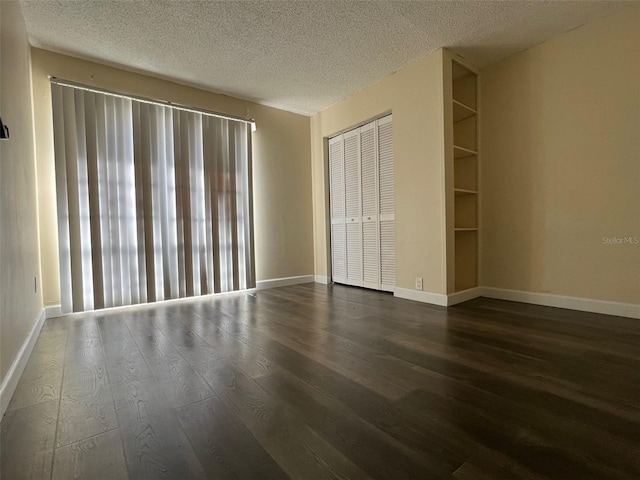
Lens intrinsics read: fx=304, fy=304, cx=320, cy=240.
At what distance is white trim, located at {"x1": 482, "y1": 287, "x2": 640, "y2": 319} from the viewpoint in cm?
263

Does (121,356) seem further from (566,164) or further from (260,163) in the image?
(566,164)

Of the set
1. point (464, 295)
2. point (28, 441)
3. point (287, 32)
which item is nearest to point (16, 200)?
point (28, 441)

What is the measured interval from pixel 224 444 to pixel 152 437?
30 cm

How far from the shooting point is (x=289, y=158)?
4.76 m

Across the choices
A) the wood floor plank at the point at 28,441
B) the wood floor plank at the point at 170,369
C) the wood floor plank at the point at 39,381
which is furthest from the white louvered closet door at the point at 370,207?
the wood floor plank at the point at 28,441

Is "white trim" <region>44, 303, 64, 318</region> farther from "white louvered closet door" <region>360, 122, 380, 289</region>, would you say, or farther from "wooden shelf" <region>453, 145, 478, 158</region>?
"wooden shelf" <region>453, 145, 478, 158</region>

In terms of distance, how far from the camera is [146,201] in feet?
11.3

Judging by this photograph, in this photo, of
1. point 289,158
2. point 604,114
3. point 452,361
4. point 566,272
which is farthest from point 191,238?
point 604,114

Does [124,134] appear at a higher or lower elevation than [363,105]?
lower

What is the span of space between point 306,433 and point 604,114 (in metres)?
3.56

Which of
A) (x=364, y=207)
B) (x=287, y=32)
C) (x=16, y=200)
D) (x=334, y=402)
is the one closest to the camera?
(x=334, y=402)

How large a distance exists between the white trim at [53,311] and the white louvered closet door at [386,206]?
3.56 m

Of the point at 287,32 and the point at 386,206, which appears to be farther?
the point at 386,206

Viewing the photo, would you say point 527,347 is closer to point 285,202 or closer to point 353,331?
point 353,331
